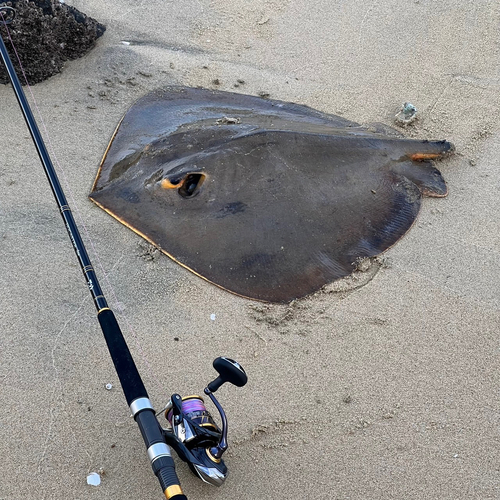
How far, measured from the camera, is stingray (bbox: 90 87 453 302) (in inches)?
128

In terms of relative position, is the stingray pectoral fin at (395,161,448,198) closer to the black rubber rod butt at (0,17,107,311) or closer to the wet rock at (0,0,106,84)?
the black rubber rod butt at (0,17,107,311)

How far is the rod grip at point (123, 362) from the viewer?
1896mm

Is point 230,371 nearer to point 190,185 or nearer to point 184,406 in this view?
point 184,406

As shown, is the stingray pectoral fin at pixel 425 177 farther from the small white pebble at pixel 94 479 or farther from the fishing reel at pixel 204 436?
the small white pebble at pixel 94 479

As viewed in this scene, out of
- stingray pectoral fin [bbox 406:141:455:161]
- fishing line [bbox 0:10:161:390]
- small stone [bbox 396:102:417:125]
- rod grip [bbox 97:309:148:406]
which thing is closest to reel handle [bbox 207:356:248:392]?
rod grip [bbox 97:309:148:406]

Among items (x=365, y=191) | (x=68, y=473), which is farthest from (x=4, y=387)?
(x=365, y=191)

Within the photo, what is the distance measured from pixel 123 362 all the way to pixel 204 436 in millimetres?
496

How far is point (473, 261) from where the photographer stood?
355 centimetres

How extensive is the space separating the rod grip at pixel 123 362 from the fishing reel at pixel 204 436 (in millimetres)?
327

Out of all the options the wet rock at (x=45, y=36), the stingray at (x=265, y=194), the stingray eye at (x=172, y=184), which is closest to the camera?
the stingray at (x=265, y=194)

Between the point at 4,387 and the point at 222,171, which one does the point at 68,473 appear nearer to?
the point at 4,387

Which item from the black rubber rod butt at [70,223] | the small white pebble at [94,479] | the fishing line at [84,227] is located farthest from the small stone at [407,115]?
the small white pebble at [94,479]

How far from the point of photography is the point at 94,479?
2266mm

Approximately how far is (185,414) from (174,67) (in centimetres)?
409
